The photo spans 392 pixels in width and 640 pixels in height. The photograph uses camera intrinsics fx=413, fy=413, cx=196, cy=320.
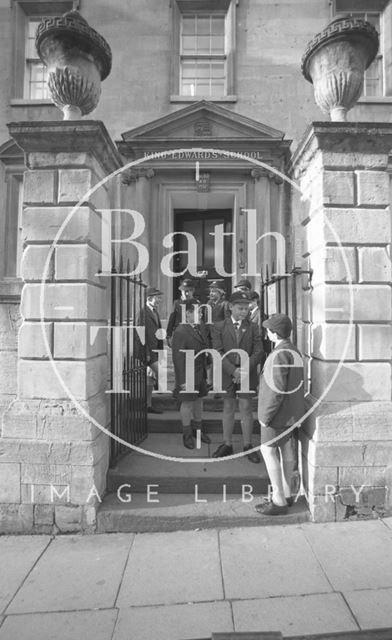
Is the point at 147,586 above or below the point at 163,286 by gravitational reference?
below

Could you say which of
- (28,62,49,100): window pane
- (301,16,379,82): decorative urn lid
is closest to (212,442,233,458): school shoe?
(301,16,379,82): decorative urn lid

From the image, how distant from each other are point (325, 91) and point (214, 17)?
6837 millimetres

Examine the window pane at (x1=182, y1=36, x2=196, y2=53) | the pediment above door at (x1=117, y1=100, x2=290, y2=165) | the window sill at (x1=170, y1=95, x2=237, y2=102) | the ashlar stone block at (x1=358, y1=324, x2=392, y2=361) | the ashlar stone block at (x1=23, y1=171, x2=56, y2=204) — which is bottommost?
the ashlar stone block at (x1=358, y1=324, x2=392, y2=361)

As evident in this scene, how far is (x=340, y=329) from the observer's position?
13.7ft

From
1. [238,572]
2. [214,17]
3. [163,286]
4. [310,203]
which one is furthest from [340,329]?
[214,17]

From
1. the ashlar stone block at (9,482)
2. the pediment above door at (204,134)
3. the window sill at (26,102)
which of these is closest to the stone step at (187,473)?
the ashlar stone block at (9,482)

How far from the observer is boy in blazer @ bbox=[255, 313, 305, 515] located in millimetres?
3938

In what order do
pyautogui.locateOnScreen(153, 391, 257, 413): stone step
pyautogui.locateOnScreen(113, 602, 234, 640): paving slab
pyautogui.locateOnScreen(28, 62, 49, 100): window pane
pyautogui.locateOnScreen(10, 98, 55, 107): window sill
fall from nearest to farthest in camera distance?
pyautogui.locateOnScreen(113, 602, 234, 640): paving slab < pyautogui.locateOnScreen(153, 391, 257, 413): stone step < pyautogui.locateOnScreen(10, 98, 55, 107): window sill < pyautogui.locateOnScreen(28, 62, 49, 100): window pane

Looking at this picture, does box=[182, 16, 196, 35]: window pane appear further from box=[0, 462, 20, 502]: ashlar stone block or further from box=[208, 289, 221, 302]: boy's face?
box=[0, 462, 20, 502]: ashlar stone block

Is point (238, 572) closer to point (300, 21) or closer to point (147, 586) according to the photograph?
point (147, 586)

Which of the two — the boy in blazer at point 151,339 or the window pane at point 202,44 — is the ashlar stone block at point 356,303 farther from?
the window pane at point 202,44

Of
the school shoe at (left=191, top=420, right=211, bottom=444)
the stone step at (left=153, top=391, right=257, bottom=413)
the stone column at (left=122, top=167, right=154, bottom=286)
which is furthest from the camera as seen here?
the stone column at (left=122, top=167, right=154, bottom=286)

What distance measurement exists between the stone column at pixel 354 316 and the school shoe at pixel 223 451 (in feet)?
3.01

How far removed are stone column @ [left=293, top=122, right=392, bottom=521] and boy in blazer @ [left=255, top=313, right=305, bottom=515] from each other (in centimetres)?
29
